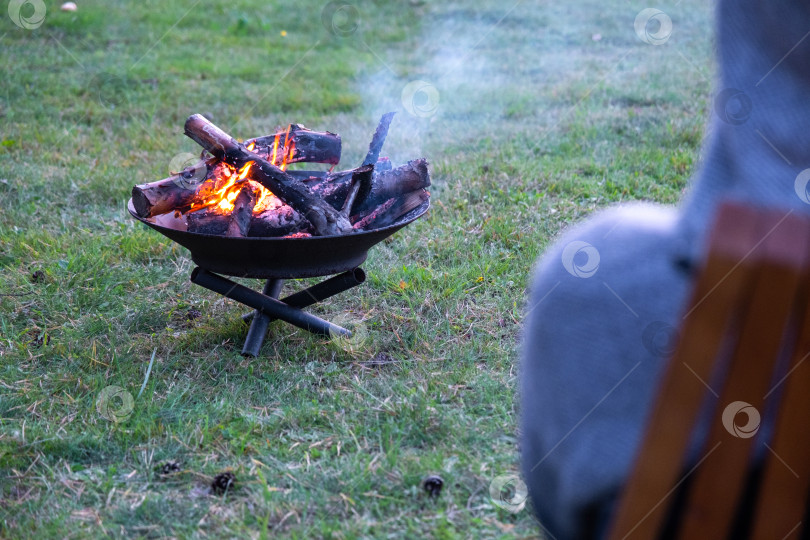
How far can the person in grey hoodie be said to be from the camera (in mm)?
1372

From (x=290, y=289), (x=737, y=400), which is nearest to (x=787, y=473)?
(x=737, y=400)

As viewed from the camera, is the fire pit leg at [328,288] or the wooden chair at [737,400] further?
the fire pit leg at [328,288]

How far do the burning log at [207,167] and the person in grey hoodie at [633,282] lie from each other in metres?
1.66

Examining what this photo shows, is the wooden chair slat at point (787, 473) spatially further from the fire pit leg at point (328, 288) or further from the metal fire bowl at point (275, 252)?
the fire pit leg at point (328, 288)

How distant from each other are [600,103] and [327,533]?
5284 mm

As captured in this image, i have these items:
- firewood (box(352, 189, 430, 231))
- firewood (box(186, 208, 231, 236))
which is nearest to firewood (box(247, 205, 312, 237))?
firewood (box(186, 208, 231, 236))

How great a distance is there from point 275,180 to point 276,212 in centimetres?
19

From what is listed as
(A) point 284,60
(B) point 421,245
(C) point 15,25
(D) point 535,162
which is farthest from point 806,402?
(C) point 15,25

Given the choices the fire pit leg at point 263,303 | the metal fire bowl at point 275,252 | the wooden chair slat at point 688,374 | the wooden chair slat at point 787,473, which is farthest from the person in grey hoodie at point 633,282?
the fire pit leg at point 263,303

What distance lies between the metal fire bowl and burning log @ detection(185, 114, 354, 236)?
11 cm

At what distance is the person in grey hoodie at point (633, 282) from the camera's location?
1372mm

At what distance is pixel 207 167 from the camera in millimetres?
3041

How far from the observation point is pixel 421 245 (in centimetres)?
410

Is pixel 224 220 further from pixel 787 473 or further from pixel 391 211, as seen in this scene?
pixel 787 473
